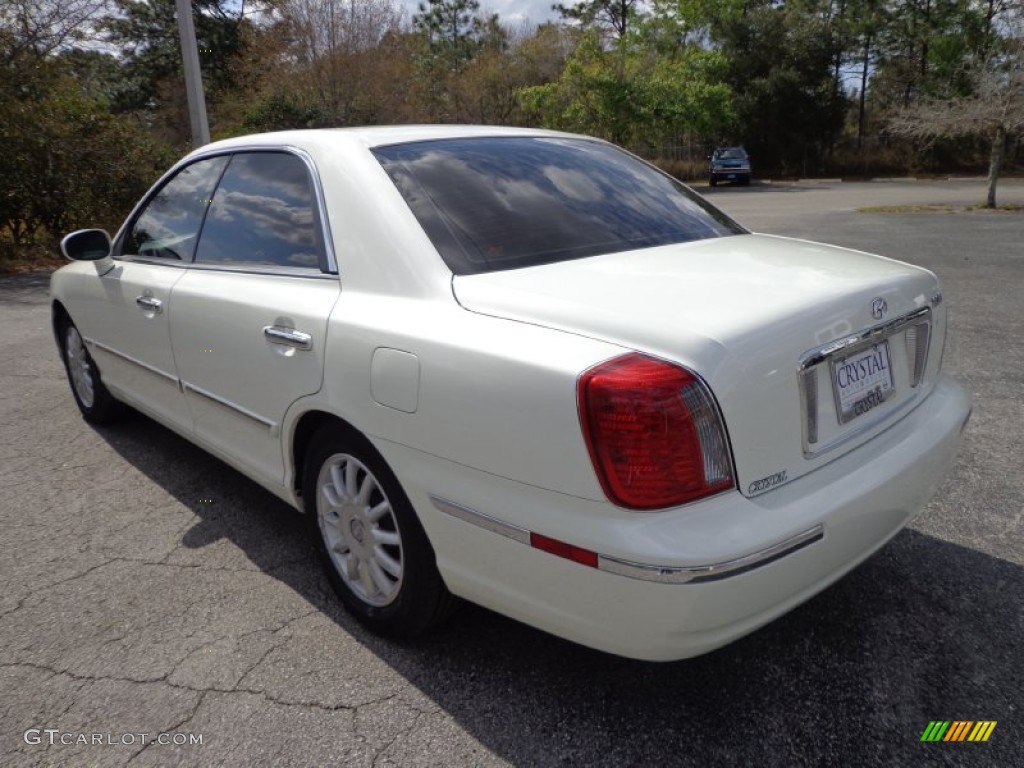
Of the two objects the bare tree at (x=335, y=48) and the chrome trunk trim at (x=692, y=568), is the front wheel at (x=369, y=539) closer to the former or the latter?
the chrome trunk trim at (x=692, y=568)

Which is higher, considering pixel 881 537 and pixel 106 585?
pixel 881 537

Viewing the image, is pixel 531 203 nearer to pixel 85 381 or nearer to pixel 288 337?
pixel 288 337

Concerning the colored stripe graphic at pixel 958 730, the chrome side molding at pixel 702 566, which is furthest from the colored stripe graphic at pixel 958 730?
the chrome side molding at pixel 702 566

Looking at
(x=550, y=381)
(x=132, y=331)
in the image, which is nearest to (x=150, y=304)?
(x=132, y=331)

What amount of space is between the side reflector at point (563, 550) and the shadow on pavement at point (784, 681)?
0.59 metres

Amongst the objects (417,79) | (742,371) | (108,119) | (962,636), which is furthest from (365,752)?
(417,79)

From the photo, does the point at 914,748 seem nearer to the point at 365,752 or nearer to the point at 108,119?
the point at 365,752

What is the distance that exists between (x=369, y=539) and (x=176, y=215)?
6.63 ft

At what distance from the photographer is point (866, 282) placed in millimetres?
2248

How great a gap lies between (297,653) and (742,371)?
167 cm

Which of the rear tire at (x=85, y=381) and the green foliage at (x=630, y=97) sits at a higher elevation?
the green foliage at (x=630, y=97)

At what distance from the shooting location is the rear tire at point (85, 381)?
4512mm

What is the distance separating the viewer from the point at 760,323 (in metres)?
1.90

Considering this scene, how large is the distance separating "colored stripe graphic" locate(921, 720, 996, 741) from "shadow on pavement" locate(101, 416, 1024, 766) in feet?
0.06
